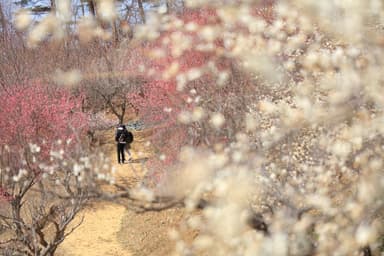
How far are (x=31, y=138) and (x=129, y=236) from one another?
3.21 m

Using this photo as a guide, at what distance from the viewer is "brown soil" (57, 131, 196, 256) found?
864 cm

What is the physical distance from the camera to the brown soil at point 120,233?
8641 mm

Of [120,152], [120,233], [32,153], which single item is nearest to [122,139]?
[120,152]

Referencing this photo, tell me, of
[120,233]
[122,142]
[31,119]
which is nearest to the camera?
[120,233]

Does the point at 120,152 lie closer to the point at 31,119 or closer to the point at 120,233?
the point at 31,119

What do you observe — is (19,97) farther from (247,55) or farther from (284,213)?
(284,213)

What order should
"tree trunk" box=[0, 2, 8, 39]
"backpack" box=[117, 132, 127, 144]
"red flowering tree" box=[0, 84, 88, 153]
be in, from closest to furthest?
1. "red flowering tree" box=[0, 84, 88, 153]
2. "backpack" box=[117, 132, 127, 144]
3. "tree trunk" box=[0, 2, 8, 39]

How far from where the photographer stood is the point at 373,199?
8.65 ft

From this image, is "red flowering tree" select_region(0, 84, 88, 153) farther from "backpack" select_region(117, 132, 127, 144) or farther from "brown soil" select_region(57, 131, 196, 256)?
"brown soil" select_region(57, 131, 196, 256)

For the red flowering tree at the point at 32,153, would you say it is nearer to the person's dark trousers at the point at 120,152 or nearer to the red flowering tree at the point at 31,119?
the red flowering tree at the point at 31,119

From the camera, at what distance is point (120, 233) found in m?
9.37

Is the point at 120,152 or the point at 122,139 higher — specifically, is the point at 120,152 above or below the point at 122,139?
below

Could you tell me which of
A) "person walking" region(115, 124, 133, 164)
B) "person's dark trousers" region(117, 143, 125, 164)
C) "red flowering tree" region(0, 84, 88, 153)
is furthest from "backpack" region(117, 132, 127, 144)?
"red flowering tree" region(0, 84, 88, 153)

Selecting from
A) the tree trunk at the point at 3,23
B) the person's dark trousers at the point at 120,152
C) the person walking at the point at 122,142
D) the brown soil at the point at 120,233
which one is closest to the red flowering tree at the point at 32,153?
the brown soil at the point at 120,233
